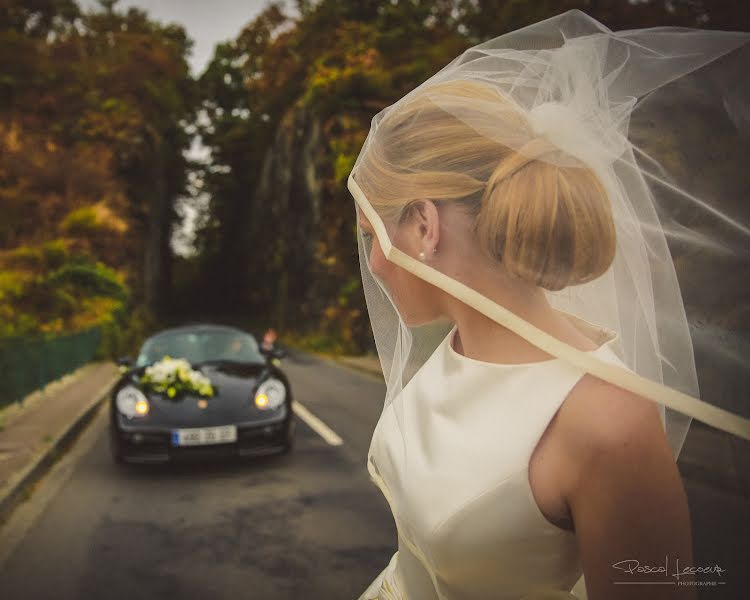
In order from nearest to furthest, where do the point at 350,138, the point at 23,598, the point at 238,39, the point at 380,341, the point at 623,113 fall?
the point at 623,113 → the point at 380,341 → the point at 23,598 → the point at 350,138 → the point at 238,39

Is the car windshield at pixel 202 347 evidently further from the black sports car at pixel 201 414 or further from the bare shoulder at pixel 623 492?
the bare shoulder at pixel 623 492

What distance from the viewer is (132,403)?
21.6 ft

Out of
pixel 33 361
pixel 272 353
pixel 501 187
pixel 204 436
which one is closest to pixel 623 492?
pixel 501 187

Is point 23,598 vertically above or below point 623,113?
below

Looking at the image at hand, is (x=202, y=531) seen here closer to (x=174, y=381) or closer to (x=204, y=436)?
(x=204, y=436)

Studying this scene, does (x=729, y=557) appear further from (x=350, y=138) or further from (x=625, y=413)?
(x=350, y=138)

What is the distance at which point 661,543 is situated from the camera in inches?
36.4

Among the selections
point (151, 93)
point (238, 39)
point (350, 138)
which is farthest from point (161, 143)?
point (350, 138)

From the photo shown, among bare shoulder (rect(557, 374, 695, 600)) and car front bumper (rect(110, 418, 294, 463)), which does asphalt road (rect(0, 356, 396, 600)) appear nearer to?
car front bumper (rect(110, 418, 294, 463))

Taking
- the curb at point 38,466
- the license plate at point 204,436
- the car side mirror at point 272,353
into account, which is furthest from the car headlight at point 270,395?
the curb at point 38,466

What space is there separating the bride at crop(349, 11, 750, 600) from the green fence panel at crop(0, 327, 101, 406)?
979 cm

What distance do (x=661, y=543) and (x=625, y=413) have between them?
194mm

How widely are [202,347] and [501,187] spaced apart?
738 cm

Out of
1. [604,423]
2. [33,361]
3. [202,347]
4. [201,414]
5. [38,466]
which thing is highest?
[604,423]
